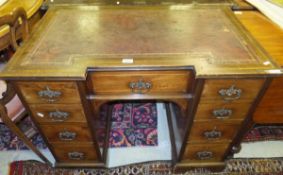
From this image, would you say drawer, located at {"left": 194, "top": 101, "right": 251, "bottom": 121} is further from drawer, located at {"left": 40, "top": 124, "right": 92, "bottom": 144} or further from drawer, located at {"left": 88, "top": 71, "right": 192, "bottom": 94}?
drawer, located at {"left": 40, "top": 124, "right": 92, "bottom": 144}

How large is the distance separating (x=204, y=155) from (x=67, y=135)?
2.62ft

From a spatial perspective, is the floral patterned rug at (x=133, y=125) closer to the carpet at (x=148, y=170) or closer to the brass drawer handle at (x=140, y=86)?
the carpet at (x=148, y=170)

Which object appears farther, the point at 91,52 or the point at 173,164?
the point at 173,164

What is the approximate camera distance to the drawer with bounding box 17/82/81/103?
0.86 m

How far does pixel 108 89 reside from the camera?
95cm

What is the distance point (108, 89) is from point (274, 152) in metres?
1.28

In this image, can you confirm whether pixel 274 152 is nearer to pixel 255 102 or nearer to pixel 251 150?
pixel 251 150

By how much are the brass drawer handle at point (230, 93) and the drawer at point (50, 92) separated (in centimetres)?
61

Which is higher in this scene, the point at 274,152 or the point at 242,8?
the point at 242,8

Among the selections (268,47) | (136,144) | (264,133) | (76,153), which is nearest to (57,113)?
(76,153)

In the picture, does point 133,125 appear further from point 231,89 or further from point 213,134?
point 231,89

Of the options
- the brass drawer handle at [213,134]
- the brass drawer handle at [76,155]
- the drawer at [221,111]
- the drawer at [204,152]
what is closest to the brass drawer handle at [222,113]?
the drawer at [221,111]

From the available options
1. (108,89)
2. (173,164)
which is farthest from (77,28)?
(173,164)

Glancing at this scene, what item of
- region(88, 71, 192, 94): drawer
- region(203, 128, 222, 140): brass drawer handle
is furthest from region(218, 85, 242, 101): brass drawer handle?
region(203, 128, 222, 140): brass drawer handle
